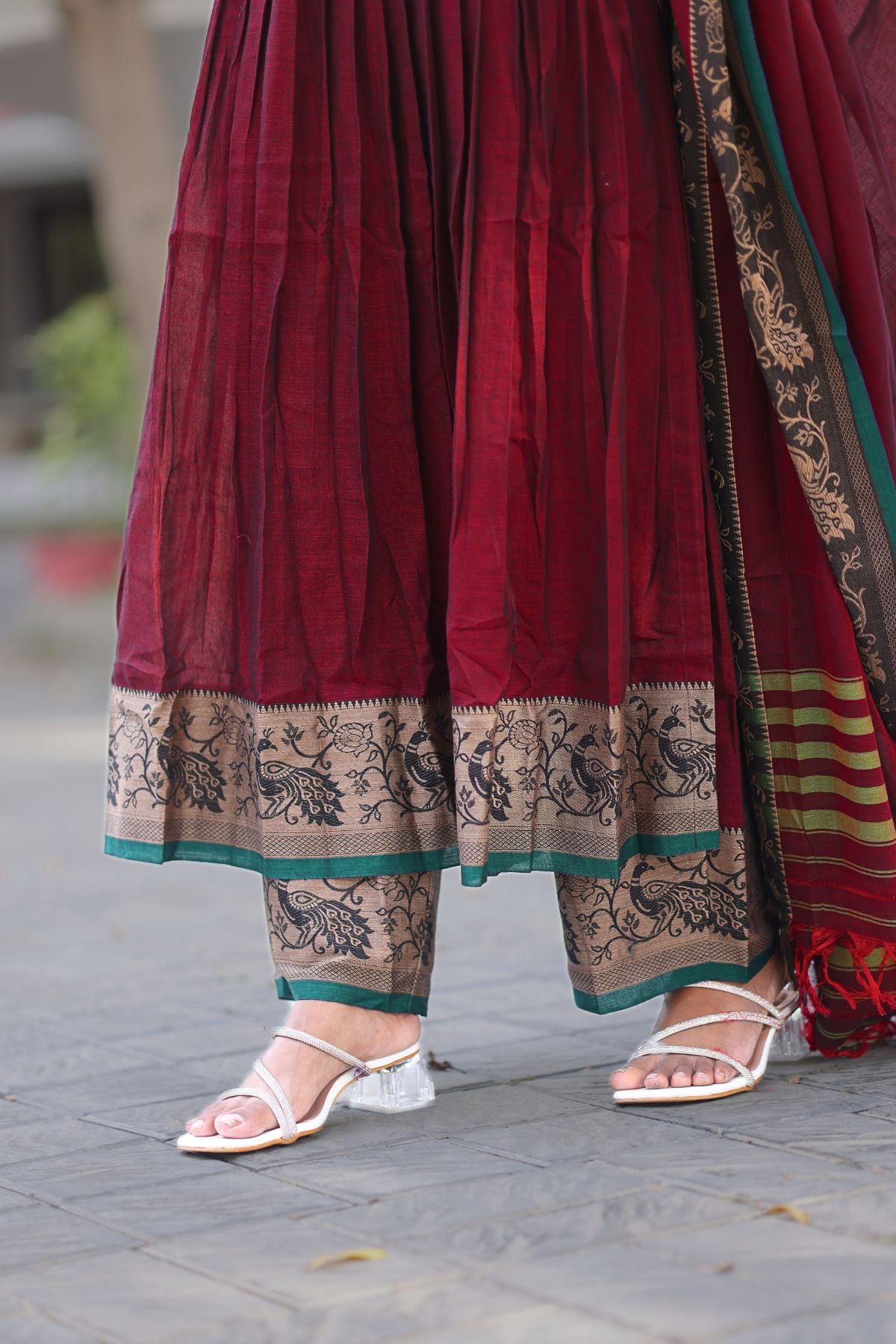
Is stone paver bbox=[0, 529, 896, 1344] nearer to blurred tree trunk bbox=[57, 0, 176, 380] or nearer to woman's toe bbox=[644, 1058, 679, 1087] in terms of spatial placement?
woman's toe bbox=[644, 1058, 679, 1087]

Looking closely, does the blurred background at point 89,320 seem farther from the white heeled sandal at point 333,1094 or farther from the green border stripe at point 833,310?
the green border stripe at point 833,310

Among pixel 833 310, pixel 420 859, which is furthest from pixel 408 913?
pixel 833 310

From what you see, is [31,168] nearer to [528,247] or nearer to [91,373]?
[91,373]

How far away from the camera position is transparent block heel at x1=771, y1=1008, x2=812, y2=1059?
7.45 ft

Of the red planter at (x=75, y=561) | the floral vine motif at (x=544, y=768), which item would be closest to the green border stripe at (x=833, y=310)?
the floral vine motif at (x=544, y=768)

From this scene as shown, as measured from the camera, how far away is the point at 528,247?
2020mm

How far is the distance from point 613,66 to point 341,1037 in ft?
3.82

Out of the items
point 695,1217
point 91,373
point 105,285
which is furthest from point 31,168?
point 695,1217

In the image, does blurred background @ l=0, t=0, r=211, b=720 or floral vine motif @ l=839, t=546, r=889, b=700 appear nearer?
floral vine motif @ l=839, t=546, r=889, b=700

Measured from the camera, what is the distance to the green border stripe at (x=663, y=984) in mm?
2094

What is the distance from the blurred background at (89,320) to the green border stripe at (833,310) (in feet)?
15.7

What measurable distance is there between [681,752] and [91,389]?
28.3 feet

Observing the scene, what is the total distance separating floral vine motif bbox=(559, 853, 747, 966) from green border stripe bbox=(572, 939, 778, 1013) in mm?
39

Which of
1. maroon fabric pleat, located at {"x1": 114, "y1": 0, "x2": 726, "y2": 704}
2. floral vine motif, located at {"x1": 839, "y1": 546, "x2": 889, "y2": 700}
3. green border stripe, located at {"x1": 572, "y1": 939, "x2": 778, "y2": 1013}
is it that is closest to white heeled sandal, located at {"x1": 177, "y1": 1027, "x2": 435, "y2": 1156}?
green border stripe, located at {"x1": 572, "y1": 939, "x2": 778, "y2": 1013}
